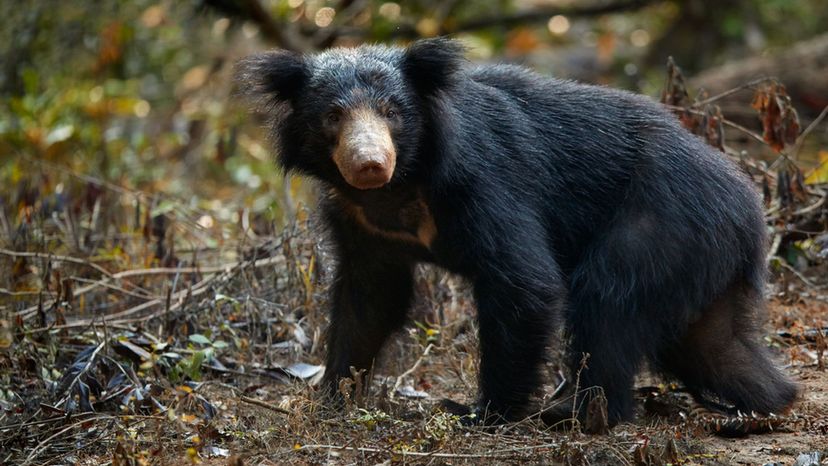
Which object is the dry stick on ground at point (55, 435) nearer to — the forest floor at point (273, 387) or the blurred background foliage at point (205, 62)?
the forest floor at point (273, 387)

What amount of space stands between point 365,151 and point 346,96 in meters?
0.39

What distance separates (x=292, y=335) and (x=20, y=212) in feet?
7.74

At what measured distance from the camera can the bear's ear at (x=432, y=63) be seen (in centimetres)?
454

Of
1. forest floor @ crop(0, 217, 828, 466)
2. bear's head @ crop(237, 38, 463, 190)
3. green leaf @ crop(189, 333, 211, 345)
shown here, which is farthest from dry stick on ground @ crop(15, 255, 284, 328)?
bear's head @ crop(237, 38, 463, 190)

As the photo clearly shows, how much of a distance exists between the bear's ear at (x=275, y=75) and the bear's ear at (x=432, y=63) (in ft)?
1.49

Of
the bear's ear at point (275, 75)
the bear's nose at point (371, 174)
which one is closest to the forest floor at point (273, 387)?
the bear's nose at point (371, 174)

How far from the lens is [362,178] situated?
163 inches

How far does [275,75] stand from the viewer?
182 inches

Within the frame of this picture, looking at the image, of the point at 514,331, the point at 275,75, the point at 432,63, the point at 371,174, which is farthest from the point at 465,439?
the point at 275,75

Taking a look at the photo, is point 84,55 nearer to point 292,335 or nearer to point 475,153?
point 292,335

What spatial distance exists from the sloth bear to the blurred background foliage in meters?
1.61

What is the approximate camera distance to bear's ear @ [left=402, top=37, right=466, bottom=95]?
4535 millimetres

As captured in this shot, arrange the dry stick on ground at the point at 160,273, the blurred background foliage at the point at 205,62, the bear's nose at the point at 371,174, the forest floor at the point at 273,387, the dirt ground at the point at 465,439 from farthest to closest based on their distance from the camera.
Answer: the blurred background foliage at the point at 205,62 < the dry stick on ground at the point at 160,273 < the bear's nose at the point at 371,174 < the forest floor at the point at 273,387 < the dirt ground at the point at 465,439

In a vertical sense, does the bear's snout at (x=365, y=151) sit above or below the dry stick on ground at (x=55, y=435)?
above
